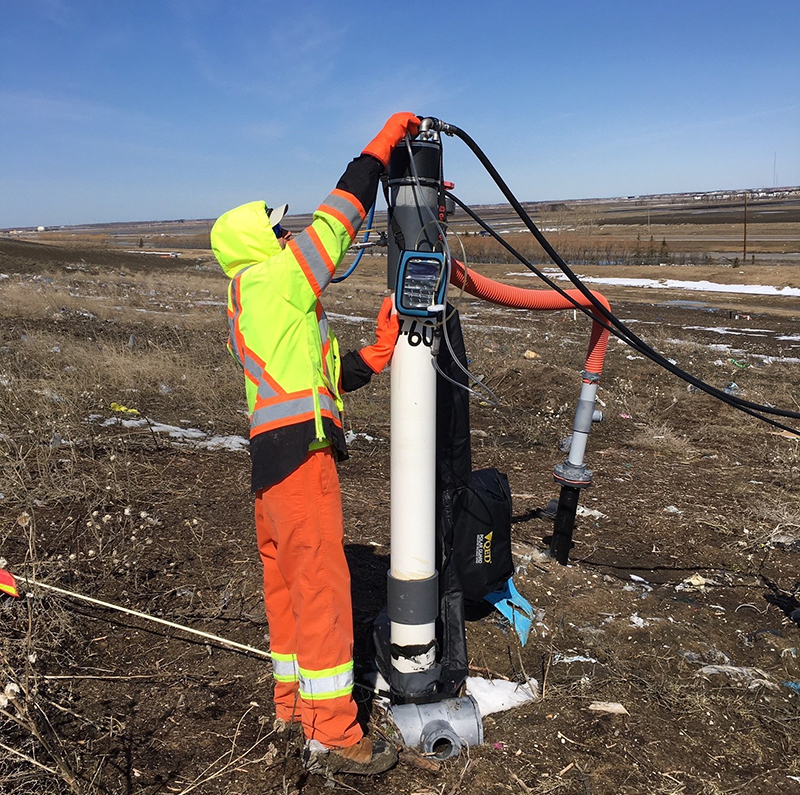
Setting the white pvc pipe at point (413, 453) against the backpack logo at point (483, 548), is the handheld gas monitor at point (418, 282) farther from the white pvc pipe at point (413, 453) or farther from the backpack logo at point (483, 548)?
the backpack logo at point (483, 548)

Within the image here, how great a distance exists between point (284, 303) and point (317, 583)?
3.12 feet

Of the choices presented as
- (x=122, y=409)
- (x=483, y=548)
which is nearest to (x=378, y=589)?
(x=483, y=548)

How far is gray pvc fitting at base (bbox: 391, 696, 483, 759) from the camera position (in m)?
2.37

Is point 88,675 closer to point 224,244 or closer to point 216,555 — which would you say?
point 216,555

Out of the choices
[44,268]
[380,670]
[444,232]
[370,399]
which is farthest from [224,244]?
[44,268]

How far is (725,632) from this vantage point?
11.0ft

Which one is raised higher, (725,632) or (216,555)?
(216,555)

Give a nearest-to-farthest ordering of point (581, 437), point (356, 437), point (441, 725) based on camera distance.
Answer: point (441, 725)
point (581, 437)
point (356, 437)

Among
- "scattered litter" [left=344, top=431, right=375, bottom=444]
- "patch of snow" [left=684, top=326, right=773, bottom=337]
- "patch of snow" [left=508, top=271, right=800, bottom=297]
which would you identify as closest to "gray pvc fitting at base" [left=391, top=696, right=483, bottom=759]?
"scattered litter" [left=344, top=431, right=375, bottom=444]

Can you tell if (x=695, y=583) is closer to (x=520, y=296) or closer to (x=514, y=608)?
(x=514, y=608)

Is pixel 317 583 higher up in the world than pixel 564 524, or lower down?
higher up

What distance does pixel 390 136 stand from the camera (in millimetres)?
2172

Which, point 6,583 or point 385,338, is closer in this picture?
point 385,338

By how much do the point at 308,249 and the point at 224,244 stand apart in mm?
355
